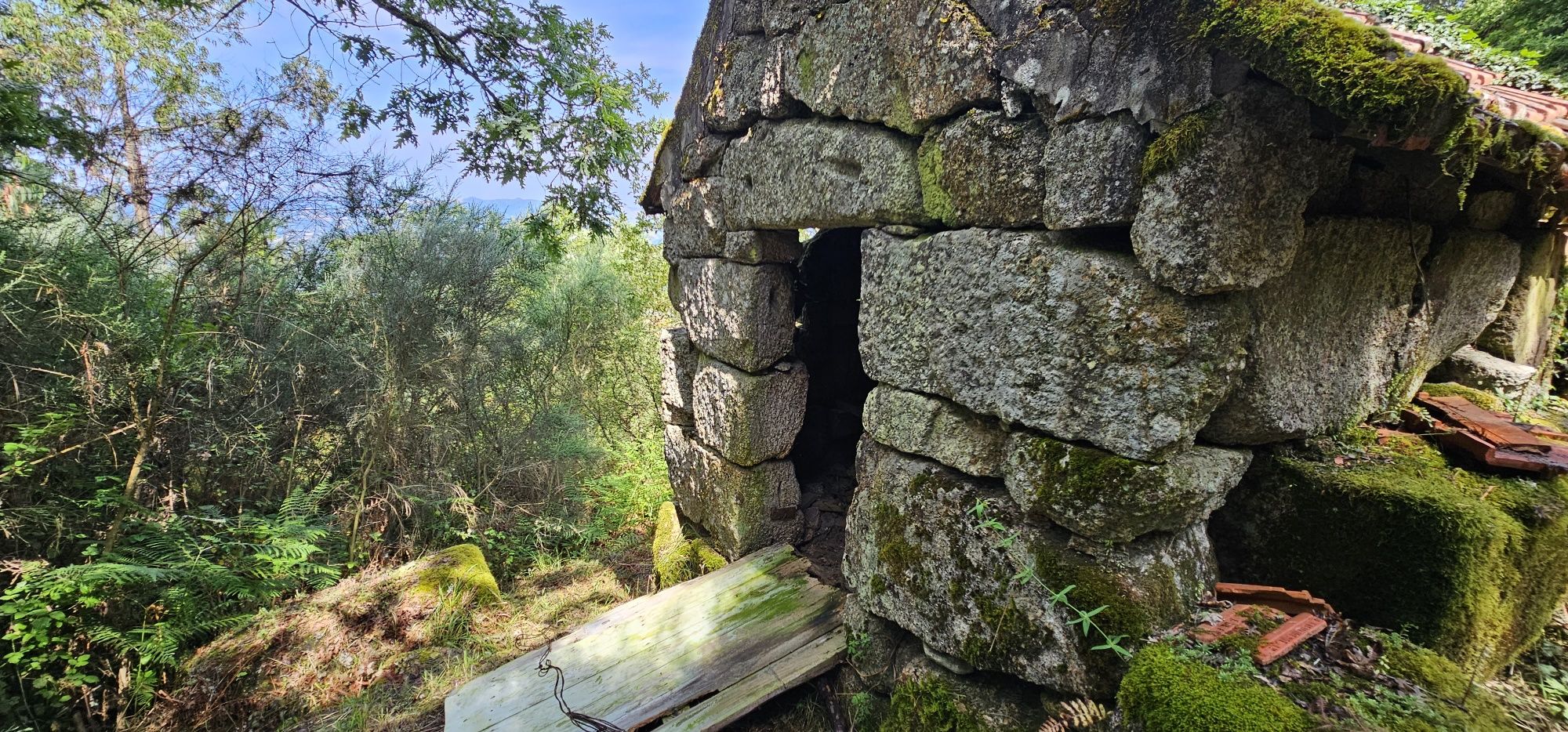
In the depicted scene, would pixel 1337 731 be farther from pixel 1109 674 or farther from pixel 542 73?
pixel 542 73

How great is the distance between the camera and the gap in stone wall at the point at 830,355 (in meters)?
4.54

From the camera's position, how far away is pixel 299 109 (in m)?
4.76

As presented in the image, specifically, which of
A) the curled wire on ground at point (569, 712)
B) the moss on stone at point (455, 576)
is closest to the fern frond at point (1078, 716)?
the curled wire on ground at point (569, 712)

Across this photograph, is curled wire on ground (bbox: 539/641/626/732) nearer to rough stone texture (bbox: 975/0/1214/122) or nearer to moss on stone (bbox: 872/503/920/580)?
moss on stone (bbox: 872/503/920/580)

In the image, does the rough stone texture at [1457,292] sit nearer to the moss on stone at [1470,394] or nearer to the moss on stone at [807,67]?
the moss on stone at [1470,394]

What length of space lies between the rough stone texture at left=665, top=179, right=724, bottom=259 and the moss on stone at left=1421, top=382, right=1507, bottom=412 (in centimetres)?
318

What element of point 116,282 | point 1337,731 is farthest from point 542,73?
point 1337,731

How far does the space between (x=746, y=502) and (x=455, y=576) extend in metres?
2.49

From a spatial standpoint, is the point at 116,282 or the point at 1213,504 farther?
the point at 116,282

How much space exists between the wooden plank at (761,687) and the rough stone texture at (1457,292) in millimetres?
2387

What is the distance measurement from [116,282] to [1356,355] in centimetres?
682

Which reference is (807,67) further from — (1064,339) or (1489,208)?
(1489,208)

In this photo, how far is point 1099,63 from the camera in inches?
64.2

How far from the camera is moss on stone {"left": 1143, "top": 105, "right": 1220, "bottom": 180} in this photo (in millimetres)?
1451
